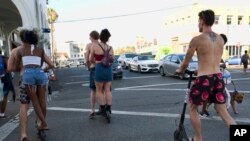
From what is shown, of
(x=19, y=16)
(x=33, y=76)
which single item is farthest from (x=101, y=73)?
(x=19, y=16)

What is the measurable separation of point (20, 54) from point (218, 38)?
3162 millimetres

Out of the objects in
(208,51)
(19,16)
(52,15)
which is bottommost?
(208,51)

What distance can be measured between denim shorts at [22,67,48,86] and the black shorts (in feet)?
8.31

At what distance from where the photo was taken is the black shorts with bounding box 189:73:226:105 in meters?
4.31

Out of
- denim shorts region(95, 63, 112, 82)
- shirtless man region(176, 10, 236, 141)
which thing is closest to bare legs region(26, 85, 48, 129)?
denim shorts region(95, 63, 112, 82)

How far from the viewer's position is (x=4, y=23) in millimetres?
25078

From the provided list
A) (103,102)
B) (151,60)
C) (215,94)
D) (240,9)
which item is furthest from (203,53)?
(240,9)

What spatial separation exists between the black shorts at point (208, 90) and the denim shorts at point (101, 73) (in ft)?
8.89

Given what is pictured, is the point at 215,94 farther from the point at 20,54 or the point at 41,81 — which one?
the point at 20,54

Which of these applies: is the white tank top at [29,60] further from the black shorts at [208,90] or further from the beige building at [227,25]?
the beige building at [227,25]

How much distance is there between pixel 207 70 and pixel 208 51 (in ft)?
0.87

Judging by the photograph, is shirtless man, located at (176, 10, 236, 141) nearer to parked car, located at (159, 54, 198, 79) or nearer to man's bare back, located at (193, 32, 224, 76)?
man's bare back, located at (193, 32, 224, 76)

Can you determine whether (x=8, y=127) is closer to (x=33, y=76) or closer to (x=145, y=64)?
(x=33, y=76)

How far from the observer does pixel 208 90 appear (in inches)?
170
